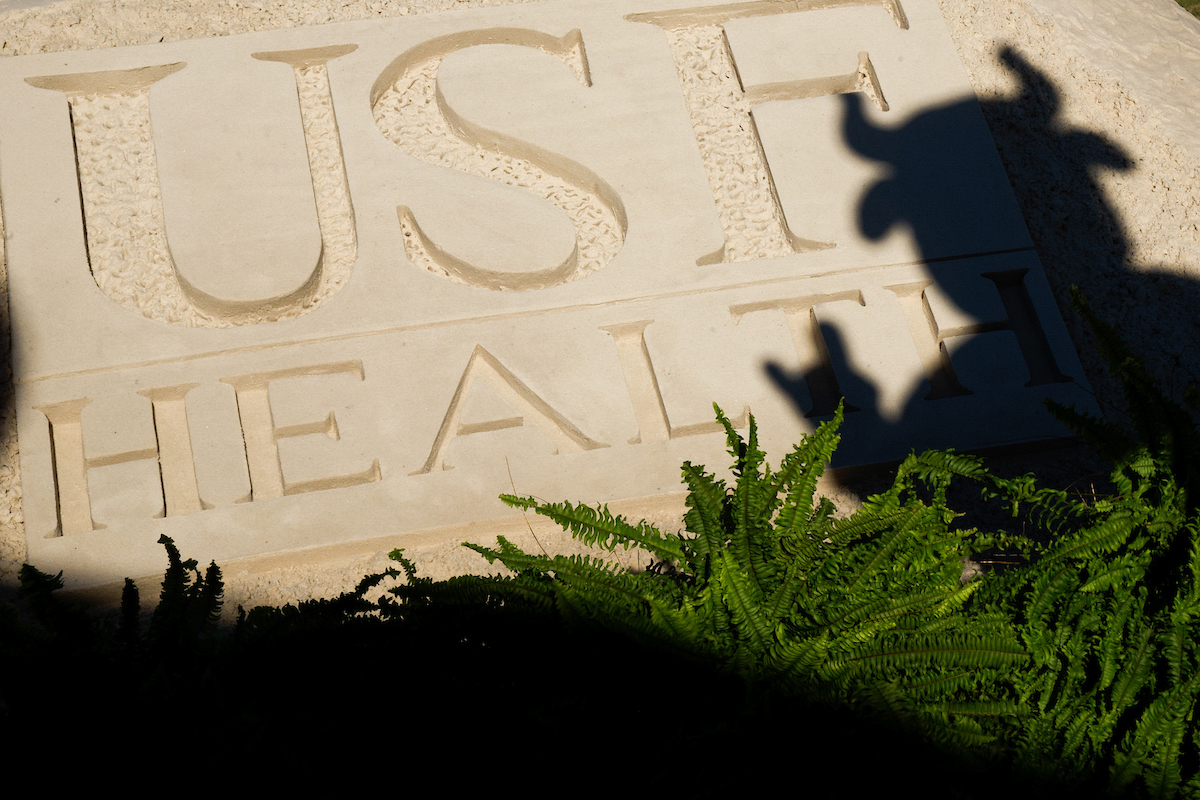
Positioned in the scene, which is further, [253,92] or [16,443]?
[253,92]

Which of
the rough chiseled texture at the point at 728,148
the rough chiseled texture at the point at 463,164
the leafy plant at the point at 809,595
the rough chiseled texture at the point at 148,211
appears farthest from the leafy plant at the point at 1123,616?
the rough chiseled texture at the point at 148,211

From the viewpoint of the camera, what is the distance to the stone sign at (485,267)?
3398mm

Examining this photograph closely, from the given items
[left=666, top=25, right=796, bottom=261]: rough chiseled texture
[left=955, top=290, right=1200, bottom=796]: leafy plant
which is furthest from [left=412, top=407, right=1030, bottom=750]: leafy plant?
[left=666, top=25, right=796, bottom=261]: rough chiseled texture

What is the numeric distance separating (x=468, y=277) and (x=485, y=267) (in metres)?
0.11

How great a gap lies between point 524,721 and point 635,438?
162 centimetres

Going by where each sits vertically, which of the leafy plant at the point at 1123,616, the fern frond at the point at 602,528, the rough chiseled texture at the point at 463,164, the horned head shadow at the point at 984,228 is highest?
the rough chiseled texture at the point at 463,164

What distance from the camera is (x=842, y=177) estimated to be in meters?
4.00

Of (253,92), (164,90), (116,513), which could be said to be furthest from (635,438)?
(164,90)

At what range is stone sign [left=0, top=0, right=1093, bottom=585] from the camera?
134 inches

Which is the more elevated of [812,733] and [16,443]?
[16,443]

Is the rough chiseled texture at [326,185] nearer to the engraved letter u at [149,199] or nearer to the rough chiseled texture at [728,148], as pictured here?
the engraved letter u at [149,199]

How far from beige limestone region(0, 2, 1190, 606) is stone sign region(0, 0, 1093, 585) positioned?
0.04 ft

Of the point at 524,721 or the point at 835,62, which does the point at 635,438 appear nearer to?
the point at 524,721

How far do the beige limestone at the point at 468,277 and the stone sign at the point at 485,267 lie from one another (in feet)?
0.04
